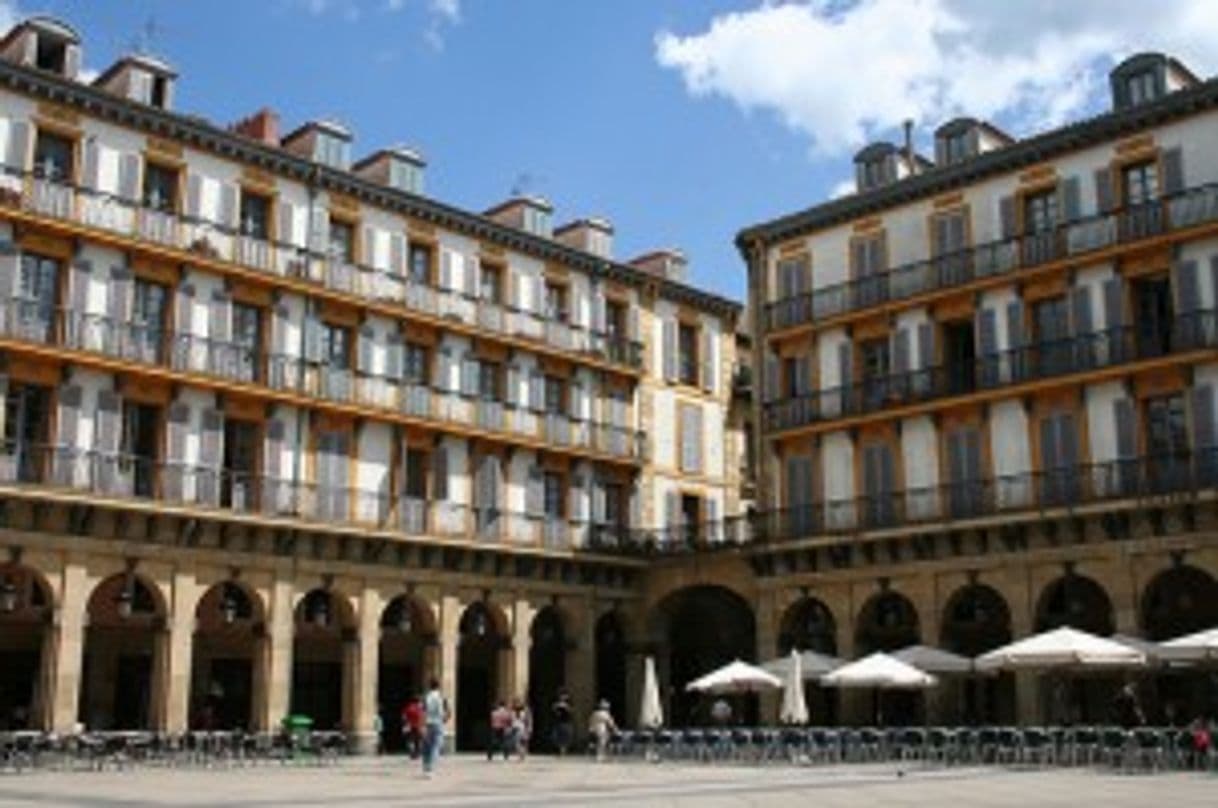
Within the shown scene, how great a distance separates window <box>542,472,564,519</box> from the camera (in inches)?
1574

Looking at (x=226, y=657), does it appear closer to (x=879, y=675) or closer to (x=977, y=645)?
(x=879, y=675)

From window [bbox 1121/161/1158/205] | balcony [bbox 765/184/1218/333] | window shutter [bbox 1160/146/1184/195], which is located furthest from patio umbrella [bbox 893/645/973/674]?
window shutter [bbox 1160/146/1184/195]

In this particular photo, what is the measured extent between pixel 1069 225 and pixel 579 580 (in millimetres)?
15976

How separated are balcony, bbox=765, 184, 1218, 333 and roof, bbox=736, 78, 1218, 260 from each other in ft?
5.95

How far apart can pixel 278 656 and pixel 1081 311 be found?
20.1m

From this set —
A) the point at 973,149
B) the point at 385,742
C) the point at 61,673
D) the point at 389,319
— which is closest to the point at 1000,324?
the point at 973,149

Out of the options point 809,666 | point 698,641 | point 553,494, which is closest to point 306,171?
point 553,494

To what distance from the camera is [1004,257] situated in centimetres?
3506

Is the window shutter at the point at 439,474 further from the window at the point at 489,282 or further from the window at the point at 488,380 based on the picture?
the window at the point at 489,282

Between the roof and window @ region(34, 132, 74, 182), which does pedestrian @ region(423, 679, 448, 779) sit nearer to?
window @ region(34, 132, 74, 182)

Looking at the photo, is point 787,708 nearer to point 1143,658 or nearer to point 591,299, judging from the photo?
point 1143,658

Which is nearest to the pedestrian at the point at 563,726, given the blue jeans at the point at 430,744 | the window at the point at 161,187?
the blue jeans at the point at 430,744

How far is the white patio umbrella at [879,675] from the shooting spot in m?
28.6

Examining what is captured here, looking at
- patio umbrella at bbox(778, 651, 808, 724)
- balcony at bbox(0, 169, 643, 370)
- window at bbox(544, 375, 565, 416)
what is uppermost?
balcony at bbox(0, 169, 643, 370)
